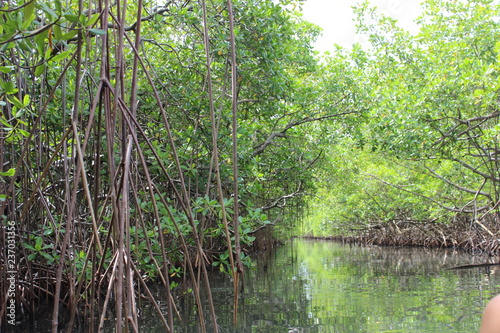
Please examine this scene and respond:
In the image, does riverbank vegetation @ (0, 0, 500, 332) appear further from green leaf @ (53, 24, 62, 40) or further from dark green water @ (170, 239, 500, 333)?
dark green water @ (170, 239, 500, 333)

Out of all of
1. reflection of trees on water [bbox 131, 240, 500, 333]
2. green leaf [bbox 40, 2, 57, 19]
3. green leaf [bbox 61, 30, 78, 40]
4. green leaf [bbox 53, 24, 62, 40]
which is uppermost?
green leaf [bbox 40, 2, 57, 19]

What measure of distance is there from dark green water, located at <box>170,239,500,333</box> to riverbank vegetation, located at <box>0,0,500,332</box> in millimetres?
467

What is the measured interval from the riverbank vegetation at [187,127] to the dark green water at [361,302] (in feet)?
1.53

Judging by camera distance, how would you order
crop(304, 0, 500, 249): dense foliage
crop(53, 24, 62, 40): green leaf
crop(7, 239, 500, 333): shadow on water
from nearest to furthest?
crop(53, 24, 62, 40): green leaf
crop(7, 239, 500, 333): shadow on water
crop(304, 0, 500, 249): dense foliage

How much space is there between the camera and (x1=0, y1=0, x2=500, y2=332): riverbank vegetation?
1.46 meters

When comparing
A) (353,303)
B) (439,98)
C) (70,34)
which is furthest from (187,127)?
(439,98)

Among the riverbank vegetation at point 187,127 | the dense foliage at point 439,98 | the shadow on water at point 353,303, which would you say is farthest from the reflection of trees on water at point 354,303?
the dense foliage at point 439,98

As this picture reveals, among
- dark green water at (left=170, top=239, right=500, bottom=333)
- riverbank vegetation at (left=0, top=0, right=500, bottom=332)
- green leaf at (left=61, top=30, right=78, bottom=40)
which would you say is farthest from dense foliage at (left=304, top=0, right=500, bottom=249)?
green leaf at (left=61, top=30, right=78, bottom=40)

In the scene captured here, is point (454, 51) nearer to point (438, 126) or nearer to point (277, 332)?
point (438, 126)

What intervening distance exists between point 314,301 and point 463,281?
7.59 ft

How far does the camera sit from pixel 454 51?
7.11 meters

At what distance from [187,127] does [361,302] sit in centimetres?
252

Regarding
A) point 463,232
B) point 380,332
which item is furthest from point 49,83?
point 463,232

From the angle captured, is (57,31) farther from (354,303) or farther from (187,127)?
(354,303)
